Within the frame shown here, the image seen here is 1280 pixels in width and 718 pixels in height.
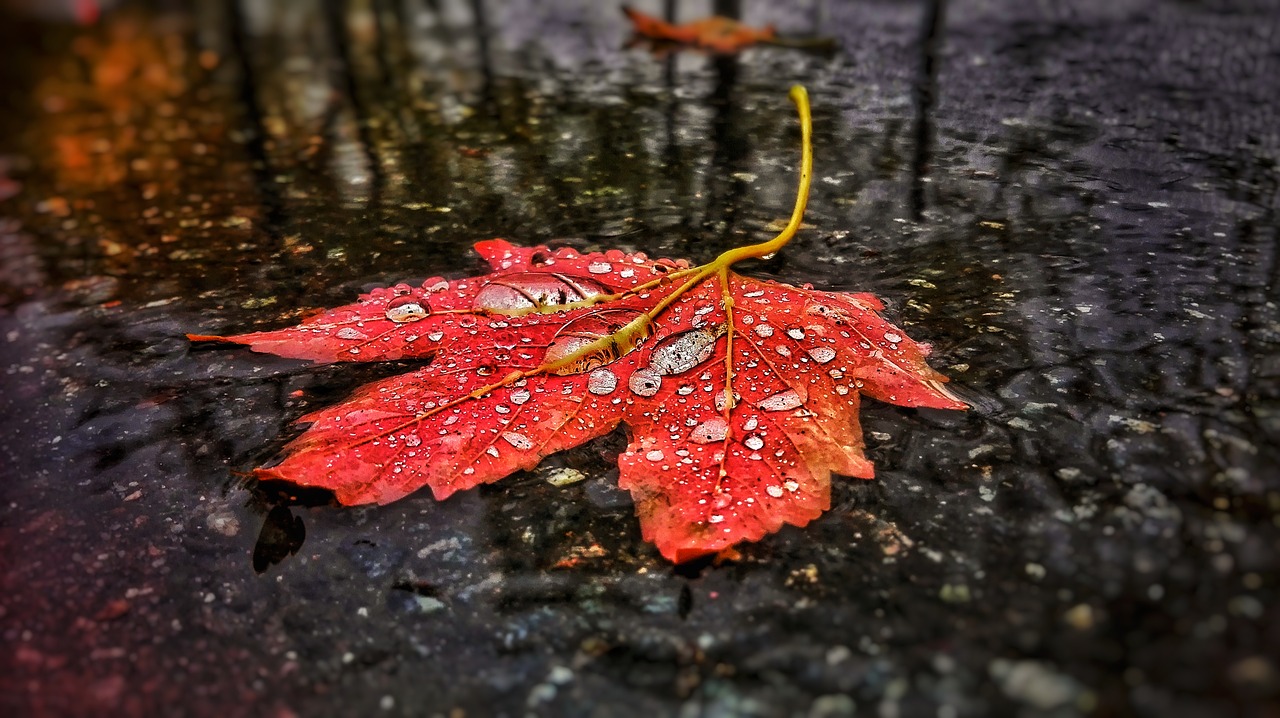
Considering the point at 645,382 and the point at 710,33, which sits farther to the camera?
the point at 710,33

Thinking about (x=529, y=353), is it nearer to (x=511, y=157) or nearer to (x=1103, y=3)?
(x=511, y=157)

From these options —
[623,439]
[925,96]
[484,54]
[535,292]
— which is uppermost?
[484,54]

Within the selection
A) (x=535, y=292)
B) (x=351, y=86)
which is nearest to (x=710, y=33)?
(x=351, y=86)

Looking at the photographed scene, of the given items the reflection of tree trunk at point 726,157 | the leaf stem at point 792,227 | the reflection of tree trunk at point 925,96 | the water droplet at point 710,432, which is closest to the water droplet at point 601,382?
the water droplet at point 710,432

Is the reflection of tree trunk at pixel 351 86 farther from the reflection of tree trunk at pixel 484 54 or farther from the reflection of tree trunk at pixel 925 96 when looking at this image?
the reflection of tree trunk at pixel 925 96

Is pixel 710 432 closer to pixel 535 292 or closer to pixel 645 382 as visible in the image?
pixel 645 382

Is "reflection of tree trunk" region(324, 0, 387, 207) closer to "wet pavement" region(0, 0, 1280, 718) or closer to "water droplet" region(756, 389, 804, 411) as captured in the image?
"wet pavement" region(0, 0, 1280, 718)

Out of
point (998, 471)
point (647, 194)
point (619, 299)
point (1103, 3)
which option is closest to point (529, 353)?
point (619, 299)
